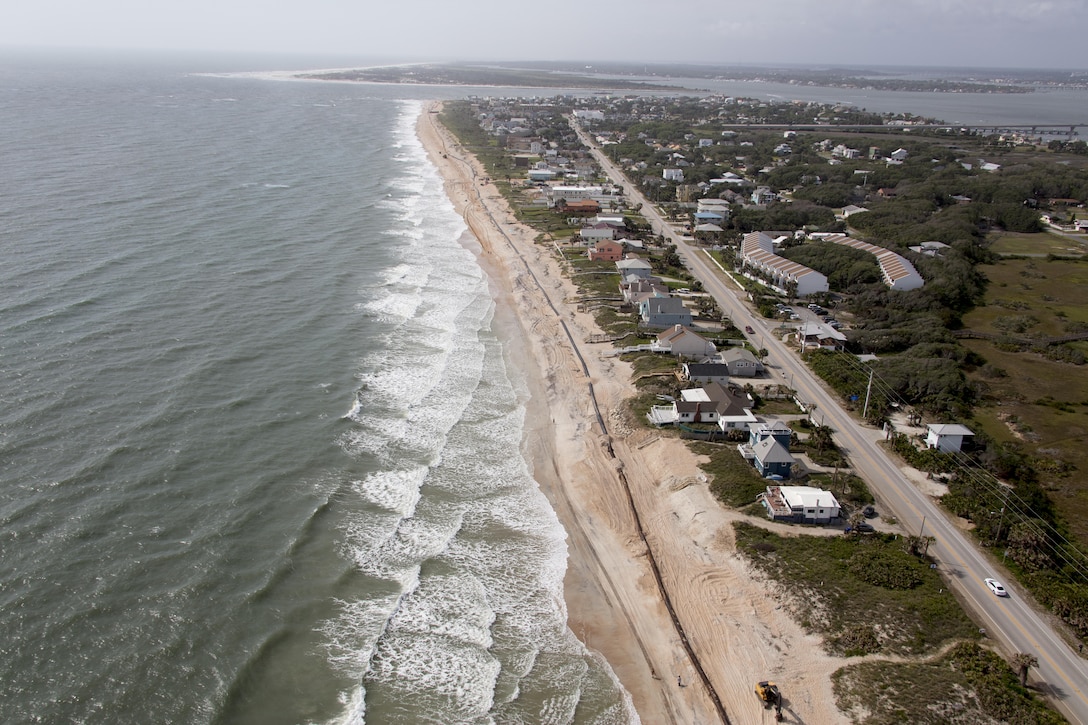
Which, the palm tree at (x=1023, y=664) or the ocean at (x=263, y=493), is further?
the ocean at (x=263, y=493)

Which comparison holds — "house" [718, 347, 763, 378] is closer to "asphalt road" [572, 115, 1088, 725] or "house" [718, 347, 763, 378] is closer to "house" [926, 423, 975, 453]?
"asphalt road" [572, 115, 1088, 725]

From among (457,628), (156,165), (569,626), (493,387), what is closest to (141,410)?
(493,387)

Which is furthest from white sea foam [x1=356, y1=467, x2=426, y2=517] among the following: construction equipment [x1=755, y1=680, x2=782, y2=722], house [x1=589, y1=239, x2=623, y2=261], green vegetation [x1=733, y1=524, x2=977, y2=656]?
house [x1=589, y1=239, x2=623, y2=261]

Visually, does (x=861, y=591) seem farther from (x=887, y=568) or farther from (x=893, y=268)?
(x=893, y=268)

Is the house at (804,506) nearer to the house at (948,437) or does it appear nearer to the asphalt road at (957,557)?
the asphalt road at (957,557)

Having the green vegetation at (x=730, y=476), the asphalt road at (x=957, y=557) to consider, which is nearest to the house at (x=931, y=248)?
the asphalt road at (x=957, y=557)
